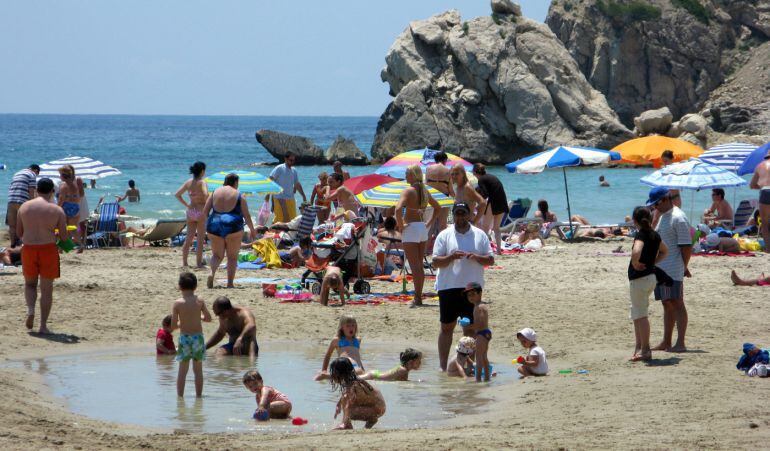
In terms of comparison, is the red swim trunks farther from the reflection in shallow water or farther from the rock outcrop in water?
the rock outcrop in water

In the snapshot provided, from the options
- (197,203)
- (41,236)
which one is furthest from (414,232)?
(197,203)

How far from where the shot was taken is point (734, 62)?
65812mm

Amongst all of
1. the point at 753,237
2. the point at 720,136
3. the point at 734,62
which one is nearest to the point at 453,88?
the point at 720,136

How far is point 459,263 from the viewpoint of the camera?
27.7 ft

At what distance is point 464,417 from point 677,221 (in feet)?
8.25

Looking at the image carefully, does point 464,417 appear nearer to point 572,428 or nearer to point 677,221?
point 572,428

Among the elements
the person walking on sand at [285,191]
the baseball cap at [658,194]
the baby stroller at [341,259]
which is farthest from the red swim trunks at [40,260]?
the person walking on sand at [285,191]

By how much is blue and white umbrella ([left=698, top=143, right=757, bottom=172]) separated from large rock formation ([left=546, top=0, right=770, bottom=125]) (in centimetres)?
4584

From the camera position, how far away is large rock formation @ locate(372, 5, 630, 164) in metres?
52.2

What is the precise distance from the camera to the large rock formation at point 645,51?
6425 centimetres

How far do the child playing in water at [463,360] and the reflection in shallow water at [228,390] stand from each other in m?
0.10

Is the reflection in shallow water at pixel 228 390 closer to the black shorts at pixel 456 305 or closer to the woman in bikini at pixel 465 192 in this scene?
the black shorts at pixel 456 305

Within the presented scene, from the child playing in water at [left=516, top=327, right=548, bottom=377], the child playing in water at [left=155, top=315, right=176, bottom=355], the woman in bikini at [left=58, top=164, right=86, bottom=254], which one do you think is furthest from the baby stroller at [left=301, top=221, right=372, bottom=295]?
the woman in bikini at [left=58, top=164, right=86, bottom=254]

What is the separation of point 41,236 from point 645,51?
59815 mm
